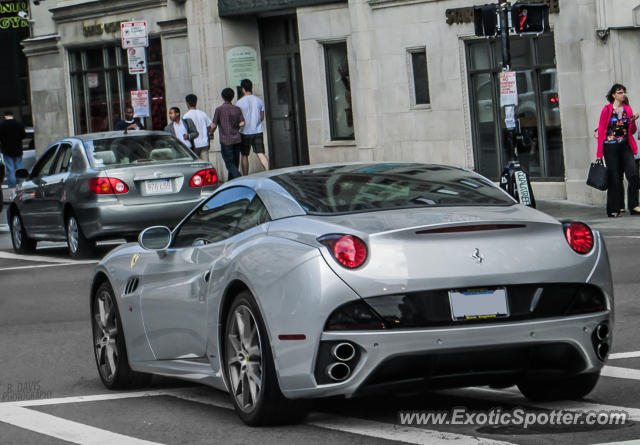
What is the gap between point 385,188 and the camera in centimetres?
780

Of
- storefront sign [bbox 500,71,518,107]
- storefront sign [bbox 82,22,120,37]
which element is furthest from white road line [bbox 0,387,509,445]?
storefront sign [bbox 82,22,120,37]

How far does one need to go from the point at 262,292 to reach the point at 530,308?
1.27m

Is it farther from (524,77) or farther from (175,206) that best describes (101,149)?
(524,77)

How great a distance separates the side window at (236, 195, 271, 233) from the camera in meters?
7.79

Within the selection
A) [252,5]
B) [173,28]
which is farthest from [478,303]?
[173,28]

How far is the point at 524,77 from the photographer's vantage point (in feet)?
84.0

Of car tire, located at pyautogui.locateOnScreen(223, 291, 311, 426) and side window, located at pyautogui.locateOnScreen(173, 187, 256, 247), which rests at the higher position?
side window, located at pyautogui.locateOnScreen(173, 187, 256, 247)

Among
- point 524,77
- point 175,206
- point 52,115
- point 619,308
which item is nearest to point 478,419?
point 619,308

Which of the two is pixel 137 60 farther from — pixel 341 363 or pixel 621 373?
pixel 341 363

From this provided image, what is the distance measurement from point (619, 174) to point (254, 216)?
46.0ft

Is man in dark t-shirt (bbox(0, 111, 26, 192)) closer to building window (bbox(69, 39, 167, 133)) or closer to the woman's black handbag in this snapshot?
building window (bbox(69, 39, 167, 133))

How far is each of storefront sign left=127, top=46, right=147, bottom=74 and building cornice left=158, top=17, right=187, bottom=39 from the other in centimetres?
676

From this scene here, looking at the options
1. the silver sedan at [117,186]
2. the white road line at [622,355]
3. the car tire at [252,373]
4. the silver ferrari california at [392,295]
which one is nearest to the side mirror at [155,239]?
the silver ferrari california at [392,295]

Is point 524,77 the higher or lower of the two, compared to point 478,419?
higher
